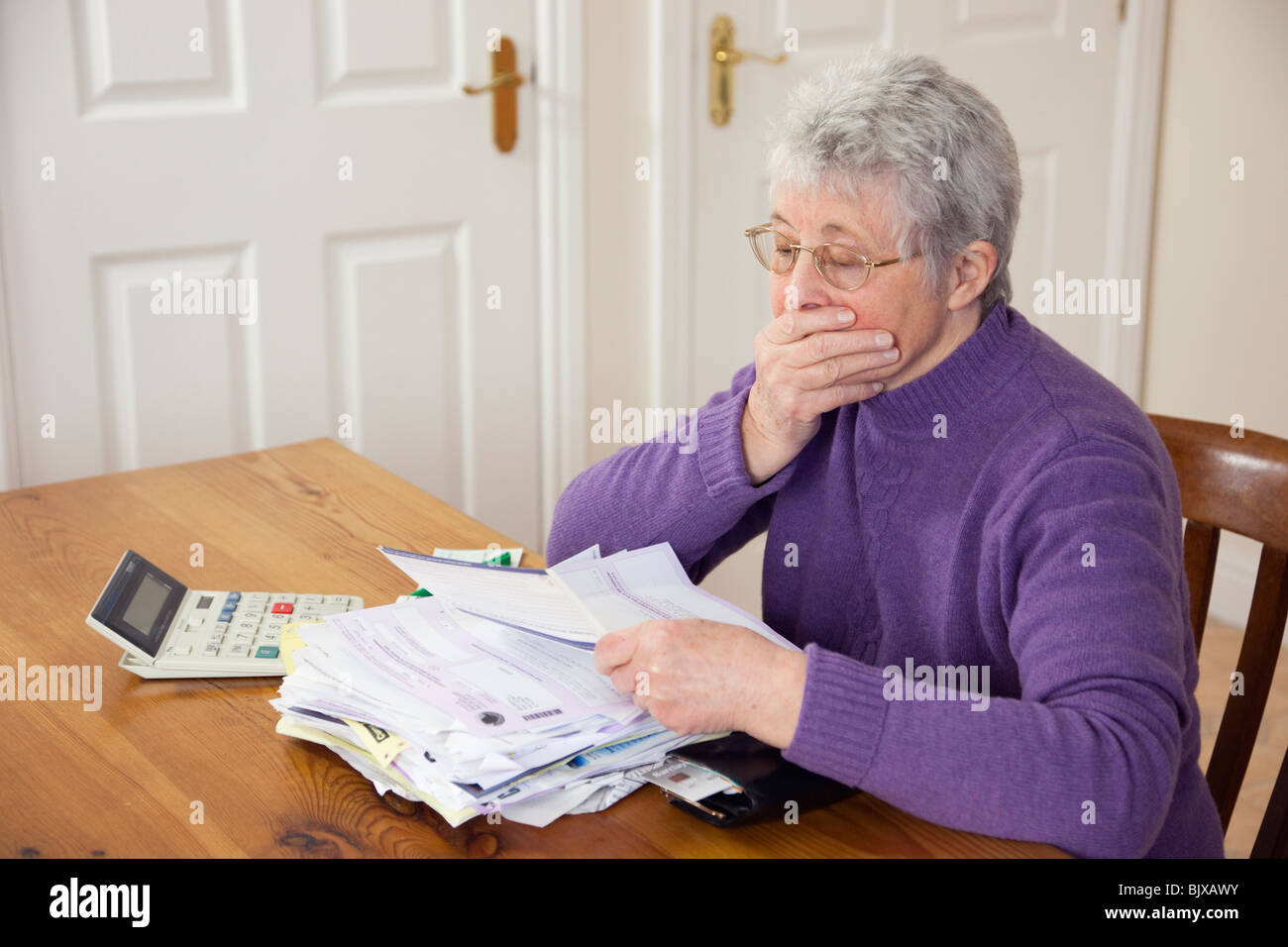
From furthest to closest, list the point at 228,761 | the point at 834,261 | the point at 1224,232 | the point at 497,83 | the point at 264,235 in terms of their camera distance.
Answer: the point at 1224,232 < the point at 497,83 < the point at 264,235 < the point at 834,261 < the point at 228,761

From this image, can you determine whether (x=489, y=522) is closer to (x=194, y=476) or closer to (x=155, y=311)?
(x=155, y=311)

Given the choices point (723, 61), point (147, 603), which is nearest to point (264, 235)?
point (723, 61)

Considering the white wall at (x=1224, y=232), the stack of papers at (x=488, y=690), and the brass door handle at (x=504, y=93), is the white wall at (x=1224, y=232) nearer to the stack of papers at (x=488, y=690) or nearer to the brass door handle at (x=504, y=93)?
the brass door handle at (x=504, y=93)

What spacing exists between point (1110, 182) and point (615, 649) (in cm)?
254

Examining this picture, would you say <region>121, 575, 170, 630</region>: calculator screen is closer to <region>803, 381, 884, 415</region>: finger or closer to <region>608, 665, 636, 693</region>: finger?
<region>608, 665, 636, 693</region>: finger

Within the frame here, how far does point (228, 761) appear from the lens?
3.72 ft

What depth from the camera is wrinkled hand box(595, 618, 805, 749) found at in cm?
106

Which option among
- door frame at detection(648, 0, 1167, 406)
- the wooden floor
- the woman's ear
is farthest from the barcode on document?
door frame at detection(648, 0, 1167, 406)

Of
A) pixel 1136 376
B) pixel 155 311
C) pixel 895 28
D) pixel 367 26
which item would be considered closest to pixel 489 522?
pixel 155 311

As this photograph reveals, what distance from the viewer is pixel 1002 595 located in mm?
1194

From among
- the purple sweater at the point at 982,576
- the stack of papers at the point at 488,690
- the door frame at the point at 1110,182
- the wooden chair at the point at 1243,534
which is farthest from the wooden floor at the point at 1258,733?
the stack of papers at the point at 488,690

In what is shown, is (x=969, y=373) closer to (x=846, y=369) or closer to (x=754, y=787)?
(x=846, y=369)

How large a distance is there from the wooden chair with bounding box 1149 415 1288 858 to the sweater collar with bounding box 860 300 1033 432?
0.29 m
